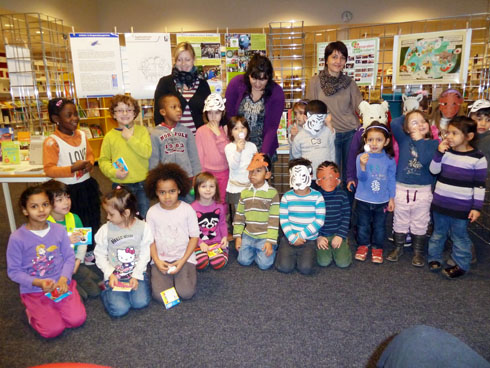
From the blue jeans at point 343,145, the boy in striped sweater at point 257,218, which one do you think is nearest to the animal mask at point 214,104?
the boy in striped sweater at point 257,218

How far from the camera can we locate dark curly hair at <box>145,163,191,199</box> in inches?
105

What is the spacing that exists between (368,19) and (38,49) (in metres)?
9.23

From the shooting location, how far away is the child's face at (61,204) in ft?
8.49

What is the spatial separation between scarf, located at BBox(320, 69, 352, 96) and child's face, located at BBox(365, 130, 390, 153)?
74 centimetres

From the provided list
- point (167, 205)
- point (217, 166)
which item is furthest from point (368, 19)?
point (167, 205)

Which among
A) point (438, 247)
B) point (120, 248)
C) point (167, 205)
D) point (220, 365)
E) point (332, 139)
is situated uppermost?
point (332, 139)

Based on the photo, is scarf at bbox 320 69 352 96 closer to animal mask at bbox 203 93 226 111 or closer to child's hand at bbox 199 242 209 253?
animal mask at bbox 203 93 226 111

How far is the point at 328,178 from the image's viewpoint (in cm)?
307

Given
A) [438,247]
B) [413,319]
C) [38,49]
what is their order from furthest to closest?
[38,49], [438,247], [413,319]

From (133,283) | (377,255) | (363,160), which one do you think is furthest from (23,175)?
(377,255)

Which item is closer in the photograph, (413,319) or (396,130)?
(413,319)

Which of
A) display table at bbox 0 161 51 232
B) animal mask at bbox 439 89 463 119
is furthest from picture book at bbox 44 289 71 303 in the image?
animal mask at bbox 439 89 463 119

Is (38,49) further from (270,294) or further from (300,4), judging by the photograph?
(270,294)

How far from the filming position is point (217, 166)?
10.9ft
